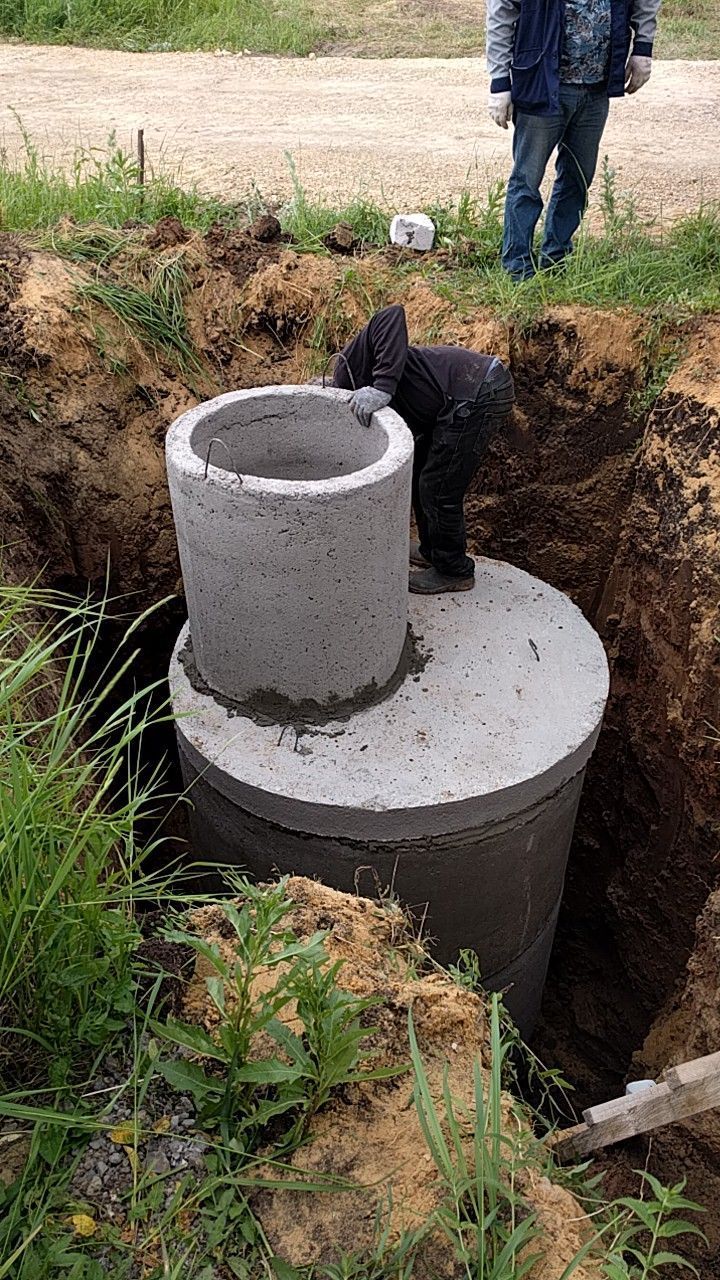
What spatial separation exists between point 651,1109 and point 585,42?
446 centimetres

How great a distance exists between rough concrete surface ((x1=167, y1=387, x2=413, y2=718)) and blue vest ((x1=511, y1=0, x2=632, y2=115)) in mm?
2037

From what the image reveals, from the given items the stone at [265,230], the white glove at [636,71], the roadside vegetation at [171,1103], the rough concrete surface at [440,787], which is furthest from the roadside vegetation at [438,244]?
the roadside vegetation at [171,1103]

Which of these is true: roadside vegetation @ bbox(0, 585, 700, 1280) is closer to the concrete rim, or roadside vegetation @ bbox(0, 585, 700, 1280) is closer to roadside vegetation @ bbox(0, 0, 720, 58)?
the concrete rim

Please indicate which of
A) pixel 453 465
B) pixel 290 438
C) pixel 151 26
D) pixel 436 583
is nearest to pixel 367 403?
pixel 290 438

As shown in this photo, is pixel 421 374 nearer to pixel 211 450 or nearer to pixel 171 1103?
pixel 211 450

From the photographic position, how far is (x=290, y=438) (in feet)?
12.4

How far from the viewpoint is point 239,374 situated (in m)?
4.91

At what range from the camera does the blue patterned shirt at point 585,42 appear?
450cm

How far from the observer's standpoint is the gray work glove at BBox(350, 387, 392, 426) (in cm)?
355

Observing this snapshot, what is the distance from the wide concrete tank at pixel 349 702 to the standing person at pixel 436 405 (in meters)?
0.22

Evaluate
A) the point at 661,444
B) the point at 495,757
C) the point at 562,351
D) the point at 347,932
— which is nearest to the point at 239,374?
the point at 562,351

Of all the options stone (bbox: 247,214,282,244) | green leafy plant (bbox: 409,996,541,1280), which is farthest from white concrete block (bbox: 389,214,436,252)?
green leafy plant (bbox: 409,996,541,1280)

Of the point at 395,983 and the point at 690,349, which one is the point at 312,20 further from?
the point at 395,983

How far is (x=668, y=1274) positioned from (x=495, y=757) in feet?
5.39
